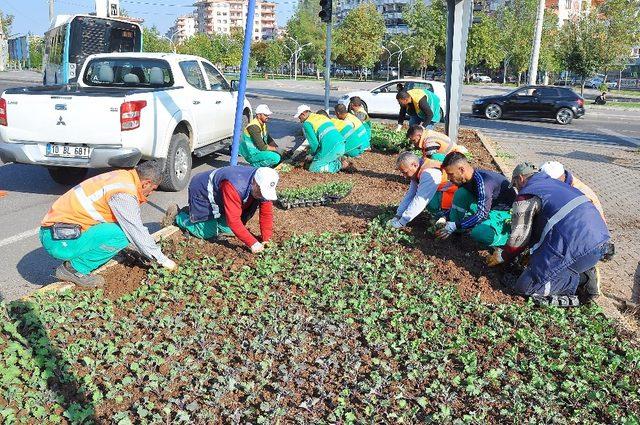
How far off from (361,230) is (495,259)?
1.61m

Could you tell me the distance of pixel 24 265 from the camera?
5.79 metres

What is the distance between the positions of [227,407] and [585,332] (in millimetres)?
2663

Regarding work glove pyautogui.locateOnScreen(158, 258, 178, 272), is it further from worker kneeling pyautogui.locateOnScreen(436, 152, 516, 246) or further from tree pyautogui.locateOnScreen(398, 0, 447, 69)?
tree pyautogui.locateOnScreen(398, 0, 447, 69)

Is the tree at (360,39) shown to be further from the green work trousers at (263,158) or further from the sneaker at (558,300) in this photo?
the sneaker at (558,300)

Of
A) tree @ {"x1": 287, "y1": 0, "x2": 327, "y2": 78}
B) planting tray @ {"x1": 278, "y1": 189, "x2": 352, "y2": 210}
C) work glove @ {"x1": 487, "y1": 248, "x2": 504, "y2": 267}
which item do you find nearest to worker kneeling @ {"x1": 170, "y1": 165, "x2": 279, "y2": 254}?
planting tray @ {"x1": 278, "y1": 189, "x2": 352, "y2": 210}

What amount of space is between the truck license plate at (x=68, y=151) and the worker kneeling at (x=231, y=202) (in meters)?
2.21

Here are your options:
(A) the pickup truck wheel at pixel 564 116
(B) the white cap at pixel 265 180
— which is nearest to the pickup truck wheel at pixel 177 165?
(B) the white cap at pixel 265 180

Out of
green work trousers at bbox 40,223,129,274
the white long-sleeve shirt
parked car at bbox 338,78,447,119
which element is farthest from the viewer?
parked car at bbox 338,78,447,119

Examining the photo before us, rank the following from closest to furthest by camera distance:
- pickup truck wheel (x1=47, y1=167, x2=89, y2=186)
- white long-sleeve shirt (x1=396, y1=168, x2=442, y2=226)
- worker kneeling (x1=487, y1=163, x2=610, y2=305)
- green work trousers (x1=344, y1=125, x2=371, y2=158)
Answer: worker kneeling (x1=487, y1=163, x2=610, y2=305) → white long-sleeve shirt (x1=396, y1=168, x2=442, y2=226) → pickup truck wheel (x1=47, y1=167, x2=89, y2=186) → green work trousers (x1=344, y1=125, x2=371, y2=158)

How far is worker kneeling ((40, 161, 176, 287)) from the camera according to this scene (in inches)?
186

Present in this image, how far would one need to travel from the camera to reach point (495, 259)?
541cm

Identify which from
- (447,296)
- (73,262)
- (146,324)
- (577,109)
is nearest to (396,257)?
(447,296)

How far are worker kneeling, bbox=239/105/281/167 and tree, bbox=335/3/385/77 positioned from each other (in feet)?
182

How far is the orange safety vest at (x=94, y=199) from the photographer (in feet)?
15.4
